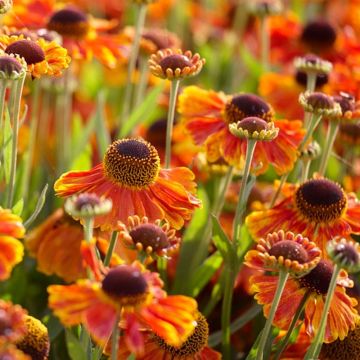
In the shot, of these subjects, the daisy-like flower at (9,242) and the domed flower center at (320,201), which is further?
the domed flower center at (320,201)

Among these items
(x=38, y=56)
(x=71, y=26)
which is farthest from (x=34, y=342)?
(x=71, y=26)

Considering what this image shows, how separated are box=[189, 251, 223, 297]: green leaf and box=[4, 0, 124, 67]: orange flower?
492mm

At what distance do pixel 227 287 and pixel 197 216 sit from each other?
208 millimetres

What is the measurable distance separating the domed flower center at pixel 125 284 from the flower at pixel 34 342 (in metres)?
0.18

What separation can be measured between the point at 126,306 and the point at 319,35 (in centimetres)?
147

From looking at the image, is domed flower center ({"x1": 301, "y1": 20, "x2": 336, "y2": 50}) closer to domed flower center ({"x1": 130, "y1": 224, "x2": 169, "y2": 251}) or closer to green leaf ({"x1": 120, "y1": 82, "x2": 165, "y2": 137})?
green leaf ({"x1": 120, "y1": 82, "x2": 165, "y2": 137})

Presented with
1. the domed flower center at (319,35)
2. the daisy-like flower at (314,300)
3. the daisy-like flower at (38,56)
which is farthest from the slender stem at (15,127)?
the domed flower center at (319,35)

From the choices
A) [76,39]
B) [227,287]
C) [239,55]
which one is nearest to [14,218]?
[227,287]

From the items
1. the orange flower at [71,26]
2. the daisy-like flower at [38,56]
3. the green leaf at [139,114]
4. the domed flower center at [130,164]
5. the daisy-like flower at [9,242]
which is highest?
the daisy-like flower at [38,56]

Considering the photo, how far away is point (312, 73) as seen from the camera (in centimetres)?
146

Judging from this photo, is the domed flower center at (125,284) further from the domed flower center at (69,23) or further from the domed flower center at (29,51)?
the domed flower center at (69,23)

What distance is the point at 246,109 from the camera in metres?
1.41

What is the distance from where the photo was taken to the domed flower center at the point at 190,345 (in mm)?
1139

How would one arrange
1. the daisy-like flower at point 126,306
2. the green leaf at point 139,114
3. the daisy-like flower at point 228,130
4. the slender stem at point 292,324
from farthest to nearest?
1. the green leaf at point 139,114
2. the daisy-like flower at point 228,130
3. the slender stem at point 292,324
4. the daisy-like flower at point 126,306
